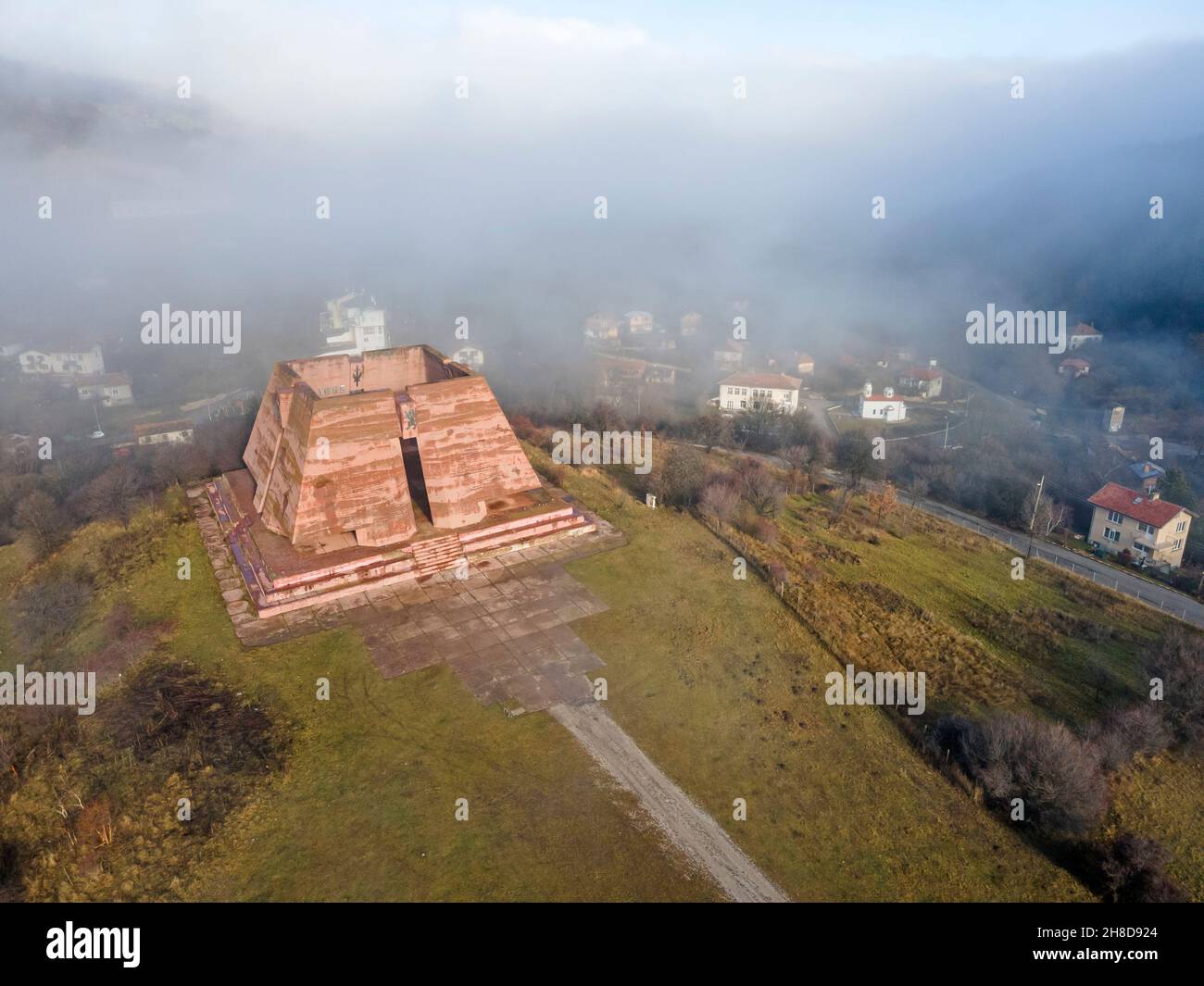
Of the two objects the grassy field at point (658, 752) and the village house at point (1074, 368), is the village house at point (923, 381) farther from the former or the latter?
the grassy field at point (658, 752)

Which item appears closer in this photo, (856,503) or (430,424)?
(430,424)

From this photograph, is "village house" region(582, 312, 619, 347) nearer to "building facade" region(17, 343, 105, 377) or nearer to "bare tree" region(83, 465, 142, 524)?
"building facade" region(17, 343, 105, 377)

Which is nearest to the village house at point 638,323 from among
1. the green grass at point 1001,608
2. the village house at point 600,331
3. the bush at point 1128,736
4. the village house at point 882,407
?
the village house at point 600,331

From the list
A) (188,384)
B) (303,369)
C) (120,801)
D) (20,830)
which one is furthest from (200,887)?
(188,384)

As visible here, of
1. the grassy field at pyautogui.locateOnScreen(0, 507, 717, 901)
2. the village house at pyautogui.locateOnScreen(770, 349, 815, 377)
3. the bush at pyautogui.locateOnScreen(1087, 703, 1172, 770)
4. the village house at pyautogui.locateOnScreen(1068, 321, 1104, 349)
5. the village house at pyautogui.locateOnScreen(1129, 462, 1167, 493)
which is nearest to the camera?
the grassy field at pyautogui.locateOnScreen(0, 507, 717, 901)

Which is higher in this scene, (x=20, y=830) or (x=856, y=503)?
(x=856, y=503)

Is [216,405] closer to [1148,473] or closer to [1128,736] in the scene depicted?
[1128,736]

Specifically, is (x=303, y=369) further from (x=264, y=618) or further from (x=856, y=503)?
(x=856, y=503)

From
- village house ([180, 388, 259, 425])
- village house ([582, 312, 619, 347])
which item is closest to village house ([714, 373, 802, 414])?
village house ([582, 312, 619, 347])
